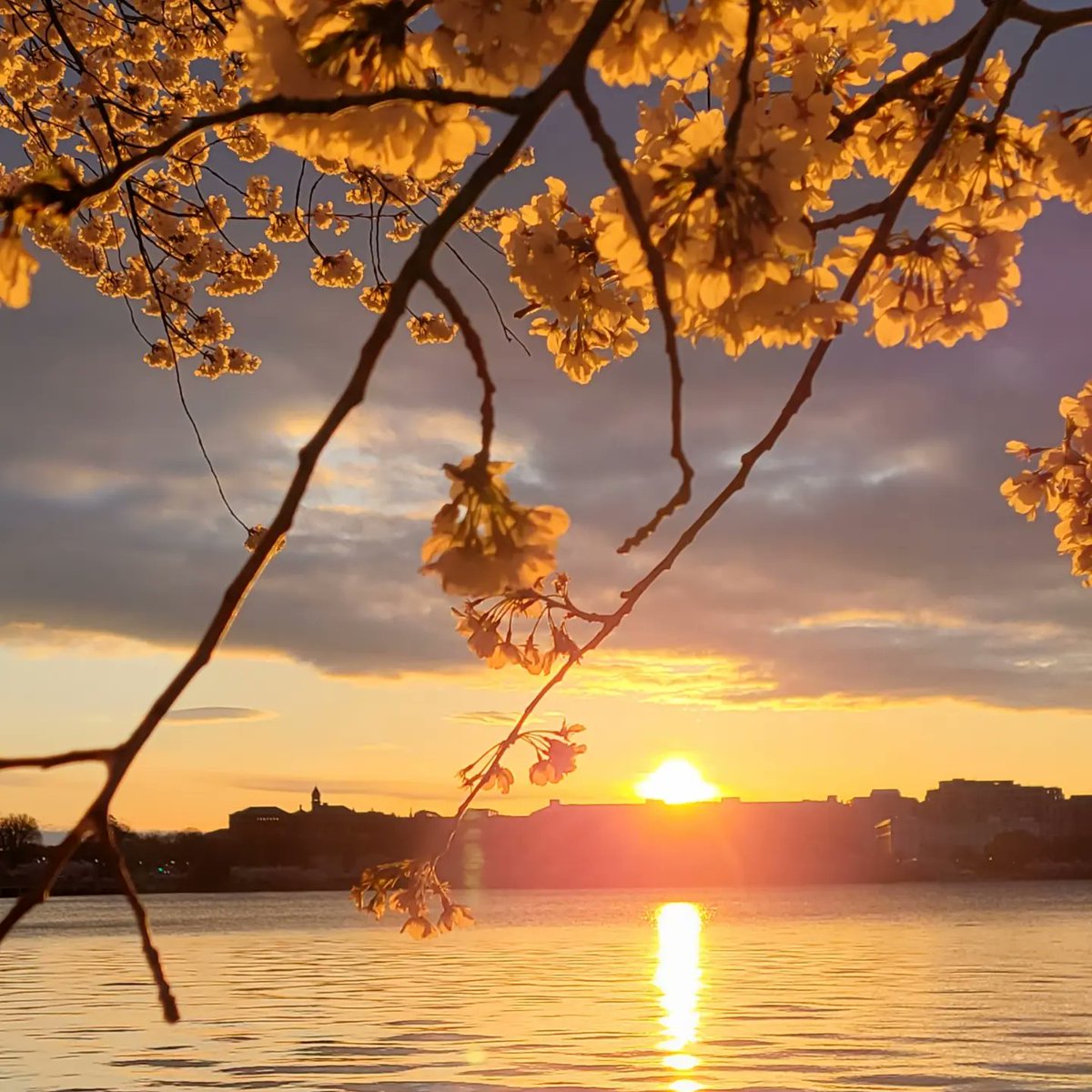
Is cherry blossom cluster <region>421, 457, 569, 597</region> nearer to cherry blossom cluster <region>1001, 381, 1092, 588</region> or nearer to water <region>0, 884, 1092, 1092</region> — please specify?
cherry blossom cluster <region>1001, 381, 1092, 588</region>

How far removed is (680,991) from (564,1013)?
25.4 ft

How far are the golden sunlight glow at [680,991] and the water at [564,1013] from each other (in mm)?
127

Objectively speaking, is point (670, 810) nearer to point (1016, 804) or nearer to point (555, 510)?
point (1016, 804)

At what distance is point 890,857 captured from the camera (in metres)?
173

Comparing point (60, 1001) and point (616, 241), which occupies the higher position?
point (616, 241)

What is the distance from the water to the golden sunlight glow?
127mm

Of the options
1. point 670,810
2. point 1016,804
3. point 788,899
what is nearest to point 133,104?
point 788,899

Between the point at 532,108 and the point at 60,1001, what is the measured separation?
40.0 m

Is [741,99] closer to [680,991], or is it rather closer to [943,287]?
[943,287]

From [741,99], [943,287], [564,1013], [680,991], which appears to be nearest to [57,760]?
[741,99]

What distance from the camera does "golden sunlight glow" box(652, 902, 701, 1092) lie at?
25375 mm

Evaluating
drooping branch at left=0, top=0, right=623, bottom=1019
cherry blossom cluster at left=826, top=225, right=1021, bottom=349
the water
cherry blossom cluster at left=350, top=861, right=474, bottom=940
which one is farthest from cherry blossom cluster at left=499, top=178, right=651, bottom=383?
the water

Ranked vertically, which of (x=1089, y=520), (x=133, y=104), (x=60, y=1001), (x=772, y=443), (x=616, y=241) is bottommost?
(x=60, y=1001)

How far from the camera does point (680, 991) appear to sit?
39.6 m
